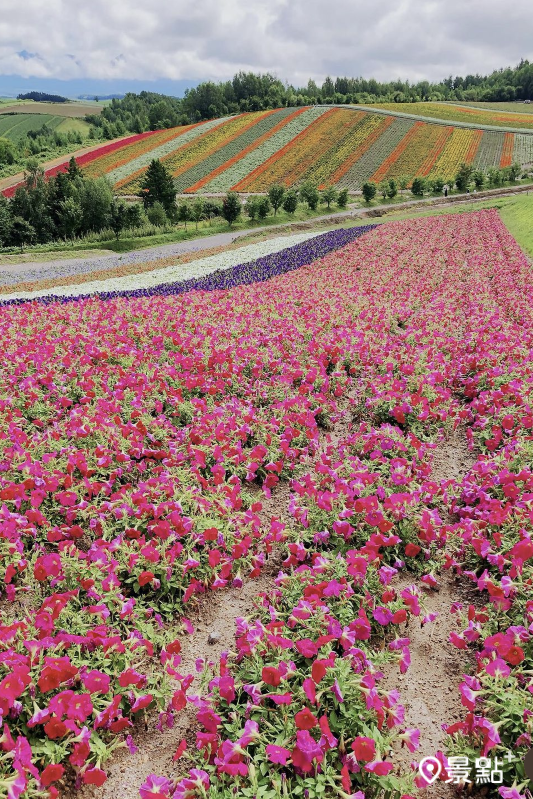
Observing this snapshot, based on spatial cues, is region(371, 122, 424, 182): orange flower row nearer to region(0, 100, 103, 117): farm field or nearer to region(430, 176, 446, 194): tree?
region(430, 176, 446, 194): tree

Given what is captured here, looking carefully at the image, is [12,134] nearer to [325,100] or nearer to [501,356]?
[325,100]

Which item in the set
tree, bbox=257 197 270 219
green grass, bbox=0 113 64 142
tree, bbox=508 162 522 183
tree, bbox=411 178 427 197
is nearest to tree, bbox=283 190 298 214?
tree, bbox=257 197 270 219

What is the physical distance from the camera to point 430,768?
8.88 ft

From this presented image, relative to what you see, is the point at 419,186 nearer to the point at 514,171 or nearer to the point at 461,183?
the point at 461,183

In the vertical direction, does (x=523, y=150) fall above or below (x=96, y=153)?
below

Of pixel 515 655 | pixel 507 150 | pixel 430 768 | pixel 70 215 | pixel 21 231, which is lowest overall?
pixel 430 768

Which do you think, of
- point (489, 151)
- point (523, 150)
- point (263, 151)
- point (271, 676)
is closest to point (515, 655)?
point (271, 676)

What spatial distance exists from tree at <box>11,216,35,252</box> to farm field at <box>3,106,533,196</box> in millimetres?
19881

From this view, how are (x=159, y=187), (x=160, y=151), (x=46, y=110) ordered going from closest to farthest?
(x=159, y=187) → (x=160, y=151) → (x=46, y=110)

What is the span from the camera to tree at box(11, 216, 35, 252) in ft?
146

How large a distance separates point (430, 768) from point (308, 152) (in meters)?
77.4

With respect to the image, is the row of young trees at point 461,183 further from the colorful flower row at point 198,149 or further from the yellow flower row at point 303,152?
the colorful flower row at point 198,149

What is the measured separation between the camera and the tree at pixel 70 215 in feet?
142

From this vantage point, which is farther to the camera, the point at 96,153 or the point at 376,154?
the point at 96,153
